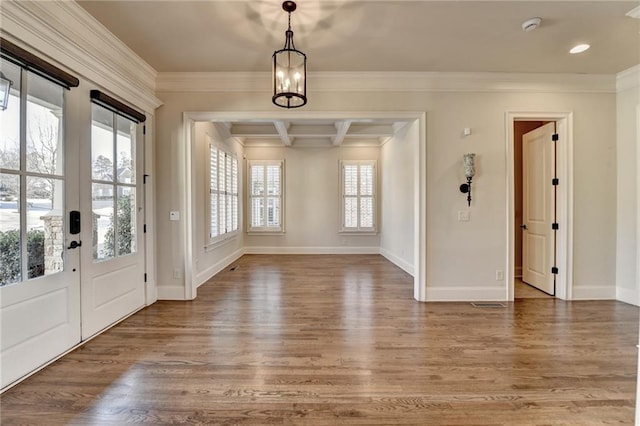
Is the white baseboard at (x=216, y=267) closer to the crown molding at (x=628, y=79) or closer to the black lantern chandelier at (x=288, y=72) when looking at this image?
the black lantern chandelier at (x=288, y=72)

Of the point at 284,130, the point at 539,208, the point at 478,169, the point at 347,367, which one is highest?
the point at 284,130

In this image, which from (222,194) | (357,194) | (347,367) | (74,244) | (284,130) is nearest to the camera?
(347,367)

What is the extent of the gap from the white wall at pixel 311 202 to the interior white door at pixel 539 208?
11.8 feet

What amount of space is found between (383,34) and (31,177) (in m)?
3.28

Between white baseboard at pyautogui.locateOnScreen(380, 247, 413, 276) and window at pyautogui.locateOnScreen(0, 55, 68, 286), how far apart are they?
4934 mm

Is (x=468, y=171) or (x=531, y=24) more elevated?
(x=531, y=24)

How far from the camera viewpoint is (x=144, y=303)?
12.5 feet

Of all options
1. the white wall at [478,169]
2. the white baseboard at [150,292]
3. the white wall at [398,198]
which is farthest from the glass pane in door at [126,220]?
the white wall at [398,198]

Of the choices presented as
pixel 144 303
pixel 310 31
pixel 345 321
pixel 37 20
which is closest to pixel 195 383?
pixel 345 321

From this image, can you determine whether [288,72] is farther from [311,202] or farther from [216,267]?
[311,202]

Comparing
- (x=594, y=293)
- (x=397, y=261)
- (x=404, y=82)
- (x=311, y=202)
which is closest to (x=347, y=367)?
(x=404, y=82)

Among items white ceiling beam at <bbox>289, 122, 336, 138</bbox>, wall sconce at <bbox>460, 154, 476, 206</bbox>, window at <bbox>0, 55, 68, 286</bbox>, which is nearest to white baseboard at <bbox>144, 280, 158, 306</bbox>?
window at <bbox>0, 55, 68, 286</bbox>

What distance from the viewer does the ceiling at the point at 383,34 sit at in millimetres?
2617

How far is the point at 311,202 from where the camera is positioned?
800 cm
